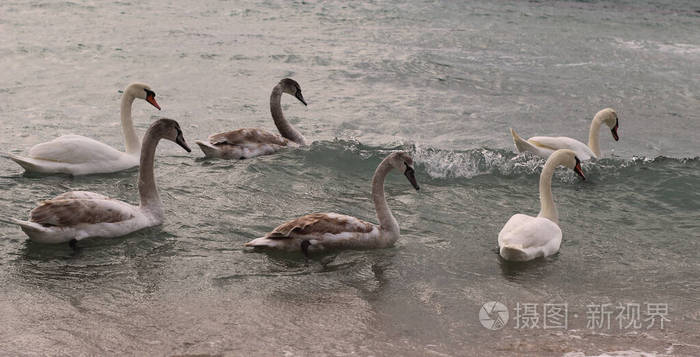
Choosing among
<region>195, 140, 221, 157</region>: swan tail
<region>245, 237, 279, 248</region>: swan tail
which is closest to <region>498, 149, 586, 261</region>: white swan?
<region>245, 237, 279, 248</region>: swan tail

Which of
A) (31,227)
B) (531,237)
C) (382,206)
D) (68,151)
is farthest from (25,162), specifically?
(531,237)

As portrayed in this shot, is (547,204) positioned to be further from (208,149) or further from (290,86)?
(290,86)

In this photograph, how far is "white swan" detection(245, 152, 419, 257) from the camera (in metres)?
7.95

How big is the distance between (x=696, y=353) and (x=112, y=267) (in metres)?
4.64

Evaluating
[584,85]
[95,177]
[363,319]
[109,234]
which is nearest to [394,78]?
[584,85]

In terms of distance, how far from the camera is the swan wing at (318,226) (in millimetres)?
7945

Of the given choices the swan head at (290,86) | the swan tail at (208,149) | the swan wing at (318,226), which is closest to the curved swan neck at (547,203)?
the swan wing at (318,226)

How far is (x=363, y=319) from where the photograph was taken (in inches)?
262

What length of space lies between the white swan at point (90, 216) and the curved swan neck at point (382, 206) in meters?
2.11

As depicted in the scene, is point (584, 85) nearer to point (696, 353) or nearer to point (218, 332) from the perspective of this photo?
point (696, 353)

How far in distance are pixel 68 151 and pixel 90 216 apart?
2339mm

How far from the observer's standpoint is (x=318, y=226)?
8.05 metres

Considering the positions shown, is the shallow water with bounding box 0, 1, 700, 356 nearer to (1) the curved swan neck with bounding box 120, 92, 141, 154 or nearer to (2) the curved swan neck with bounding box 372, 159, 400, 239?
(2) the curved swan neck with bounding box 372, 159, 400, 239

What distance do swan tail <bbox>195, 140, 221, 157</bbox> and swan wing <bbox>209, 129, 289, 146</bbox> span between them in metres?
0.11
